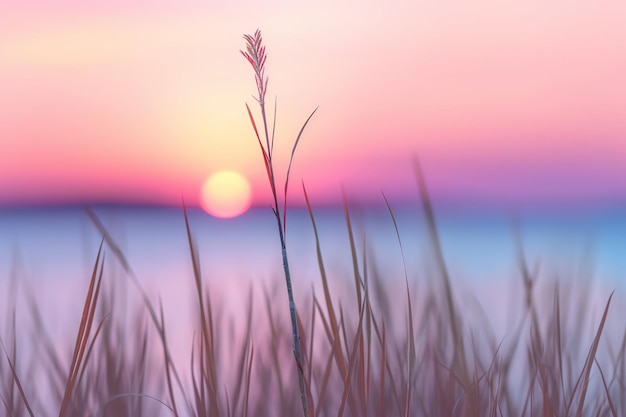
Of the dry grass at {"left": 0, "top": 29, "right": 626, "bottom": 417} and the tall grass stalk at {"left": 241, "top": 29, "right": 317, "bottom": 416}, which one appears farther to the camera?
the dry grass at {"left": 0, "top": 29, "right": 626, "bottom": 417}

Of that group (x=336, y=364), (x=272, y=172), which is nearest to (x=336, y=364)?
(x=336, y=364)

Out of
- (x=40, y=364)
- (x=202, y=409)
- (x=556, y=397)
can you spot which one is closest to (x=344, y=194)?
(x=202, y=409)

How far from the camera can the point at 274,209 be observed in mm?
1203

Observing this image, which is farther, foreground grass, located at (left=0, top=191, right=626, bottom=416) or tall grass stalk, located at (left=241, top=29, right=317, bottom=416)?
foreground grass, located at (left=0, top=191, right=626, bottom=416)

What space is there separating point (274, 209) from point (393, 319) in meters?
1.06

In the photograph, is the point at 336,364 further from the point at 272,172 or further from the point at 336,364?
the point at 272,172

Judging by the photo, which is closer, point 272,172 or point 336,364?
point 272,172

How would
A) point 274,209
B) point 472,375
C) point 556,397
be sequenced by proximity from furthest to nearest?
1. point 556,397
2. point 472,375
3. point 274,209

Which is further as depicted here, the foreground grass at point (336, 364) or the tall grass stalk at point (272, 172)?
the foreground grass at point (336, 364)

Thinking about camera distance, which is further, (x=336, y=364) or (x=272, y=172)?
(x=336, y=364)

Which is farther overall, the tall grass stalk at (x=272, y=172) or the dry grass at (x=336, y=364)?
the dry grass at (x=336, y=364)

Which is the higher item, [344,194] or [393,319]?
[344,194]

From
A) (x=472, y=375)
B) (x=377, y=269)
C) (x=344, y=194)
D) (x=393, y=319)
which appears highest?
(x=344, y=194)

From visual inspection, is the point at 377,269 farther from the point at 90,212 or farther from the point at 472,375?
the point at 90,212
